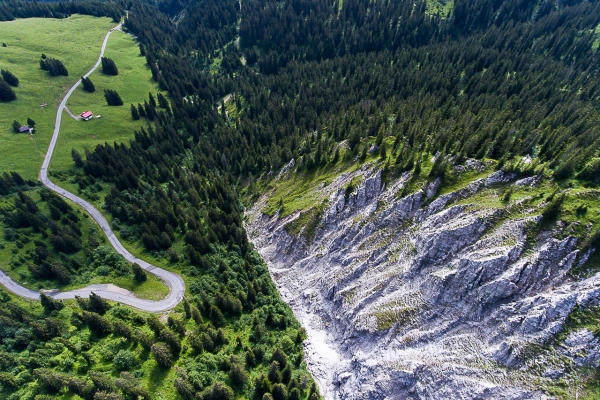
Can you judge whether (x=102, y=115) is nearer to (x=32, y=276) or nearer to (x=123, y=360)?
(x=32, y=276)

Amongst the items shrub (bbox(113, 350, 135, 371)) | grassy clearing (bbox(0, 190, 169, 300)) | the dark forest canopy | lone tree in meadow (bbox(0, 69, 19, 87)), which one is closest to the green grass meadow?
grassy clearing (bbox(0, 190, 169, 300))

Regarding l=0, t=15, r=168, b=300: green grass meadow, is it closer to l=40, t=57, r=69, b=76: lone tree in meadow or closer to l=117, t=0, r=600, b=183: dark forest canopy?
l=40, t=57, r=69, b=76: lone tree in meadow

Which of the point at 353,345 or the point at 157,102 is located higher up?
the point at 157,102

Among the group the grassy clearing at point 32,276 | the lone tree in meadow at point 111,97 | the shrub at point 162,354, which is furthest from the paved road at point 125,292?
the lone tree in meadow at point 111,97

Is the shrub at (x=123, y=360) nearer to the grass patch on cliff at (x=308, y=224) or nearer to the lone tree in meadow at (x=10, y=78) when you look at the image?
the grass patch on cliff at (x=308, y=224)

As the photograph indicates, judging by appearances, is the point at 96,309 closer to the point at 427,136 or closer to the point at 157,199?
the point at 157,199

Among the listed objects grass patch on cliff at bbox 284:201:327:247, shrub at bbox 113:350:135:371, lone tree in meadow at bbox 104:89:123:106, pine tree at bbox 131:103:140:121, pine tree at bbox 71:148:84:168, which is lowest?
shrub at bbox 113:350:135:371

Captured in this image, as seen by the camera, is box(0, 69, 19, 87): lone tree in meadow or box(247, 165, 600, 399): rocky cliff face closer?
box(247, 165, 600, 399): rocky cliff face

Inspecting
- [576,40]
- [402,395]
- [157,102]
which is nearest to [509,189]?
[402,395]
